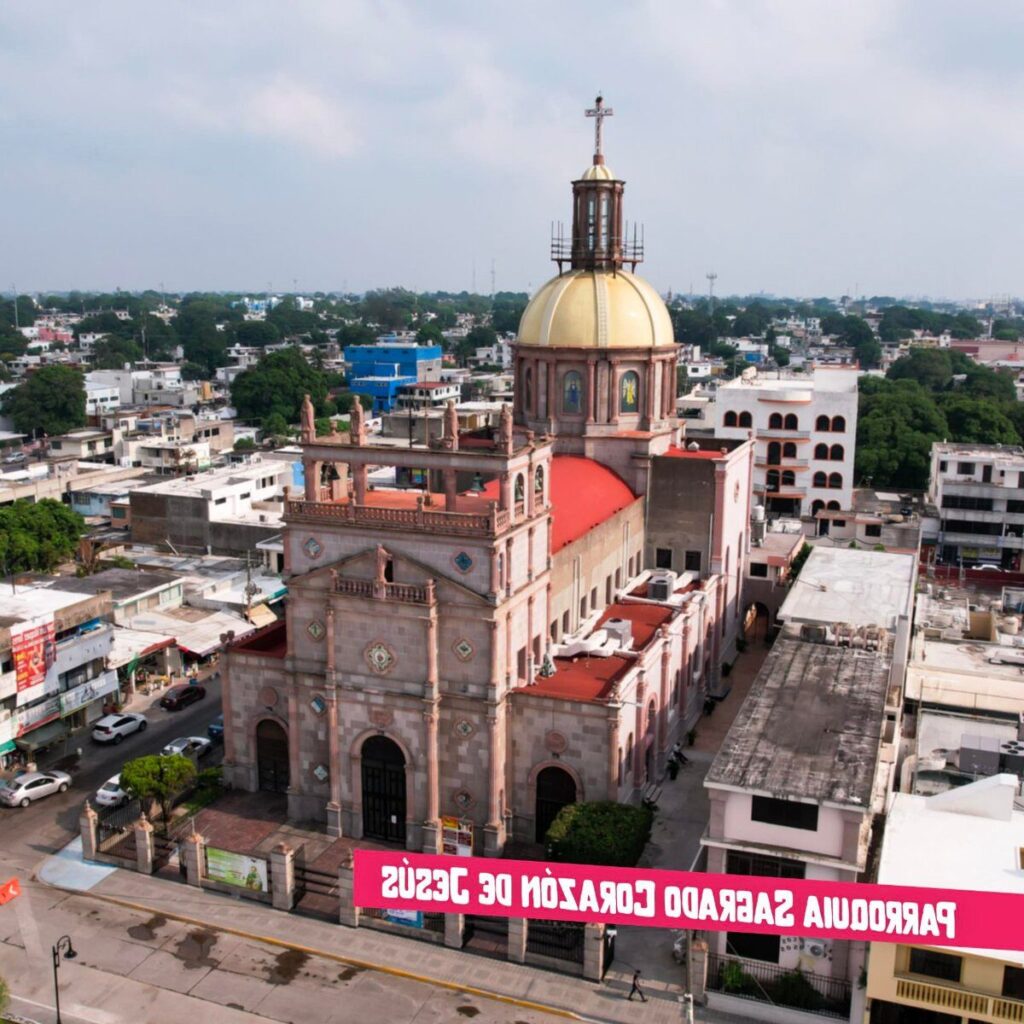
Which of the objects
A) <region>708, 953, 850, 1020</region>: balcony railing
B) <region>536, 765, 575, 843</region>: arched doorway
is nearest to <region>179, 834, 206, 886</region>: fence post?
<region>536, 765, 575, 843</region>: arched doorway

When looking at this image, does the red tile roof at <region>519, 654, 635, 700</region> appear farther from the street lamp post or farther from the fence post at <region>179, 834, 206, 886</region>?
the street lamp post

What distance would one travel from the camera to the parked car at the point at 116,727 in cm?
4906

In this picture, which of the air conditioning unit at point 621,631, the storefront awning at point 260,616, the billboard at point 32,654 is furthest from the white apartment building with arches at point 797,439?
the billboard at point 32,654

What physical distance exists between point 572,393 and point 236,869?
2767 centimetres

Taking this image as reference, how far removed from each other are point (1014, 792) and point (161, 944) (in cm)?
2745

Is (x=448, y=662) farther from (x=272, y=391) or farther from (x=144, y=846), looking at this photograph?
(x=272, y=391)

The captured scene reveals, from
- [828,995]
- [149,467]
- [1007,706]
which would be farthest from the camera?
[149,467]

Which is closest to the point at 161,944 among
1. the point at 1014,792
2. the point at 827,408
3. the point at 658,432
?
the point at 1014,792

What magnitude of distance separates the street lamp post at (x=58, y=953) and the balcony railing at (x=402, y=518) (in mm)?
15536

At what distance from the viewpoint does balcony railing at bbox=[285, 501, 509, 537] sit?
36.5 metres

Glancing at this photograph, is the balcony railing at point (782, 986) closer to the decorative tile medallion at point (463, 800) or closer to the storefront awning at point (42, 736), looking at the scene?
the decorative tile medallion at point (463, 800)

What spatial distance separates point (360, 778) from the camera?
131 ft

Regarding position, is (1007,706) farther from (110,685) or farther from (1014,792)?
(110,685)

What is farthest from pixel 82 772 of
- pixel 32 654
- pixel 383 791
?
pixel 383 791
